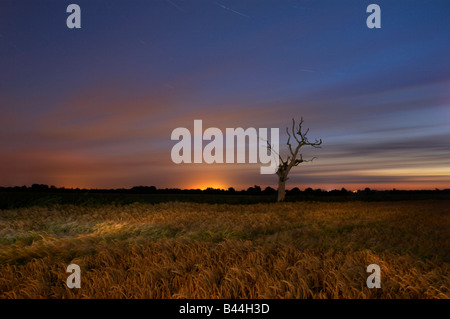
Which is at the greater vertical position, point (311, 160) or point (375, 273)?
point (311, 160)

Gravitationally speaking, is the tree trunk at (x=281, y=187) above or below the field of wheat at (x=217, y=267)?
above

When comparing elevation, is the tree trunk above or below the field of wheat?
above

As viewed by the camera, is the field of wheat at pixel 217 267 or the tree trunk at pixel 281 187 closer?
the field of wheat at pixel 217 267

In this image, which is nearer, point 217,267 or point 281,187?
point 217,267

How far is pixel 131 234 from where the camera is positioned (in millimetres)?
11234

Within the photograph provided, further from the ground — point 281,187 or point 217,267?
point 281,187

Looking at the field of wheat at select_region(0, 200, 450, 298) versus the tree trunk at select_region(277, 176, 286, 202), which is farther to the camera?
the tree trunk at select_region(277, 176, 286, 202)
